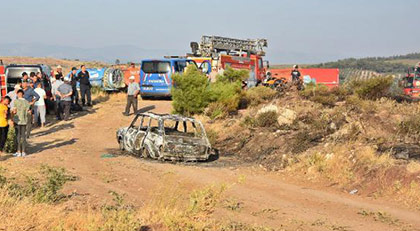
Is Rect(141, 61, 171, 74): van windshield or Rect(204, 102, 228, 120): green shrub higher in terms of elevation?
Rect(141, 61, 171, 74): van windshield

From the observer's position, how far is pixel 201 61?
27.7 m

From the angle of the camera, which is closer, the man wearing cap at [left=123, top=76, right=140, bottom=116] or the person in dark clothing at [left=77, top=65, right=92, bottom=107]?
the man wearing cap at [left=123, top=76, right=140, bottom=116]

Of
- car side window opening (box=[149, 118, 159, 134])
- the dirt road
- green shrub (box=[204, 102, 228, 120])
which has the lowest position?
the dirt road

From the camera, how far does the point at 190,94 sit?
834 inches

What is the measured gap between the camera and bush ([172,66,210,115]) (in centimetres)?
2117

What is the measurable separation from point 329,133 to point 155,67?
11.2 metres

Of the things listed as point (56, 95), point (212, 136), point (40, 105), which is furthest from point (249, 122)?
point (56, 95)

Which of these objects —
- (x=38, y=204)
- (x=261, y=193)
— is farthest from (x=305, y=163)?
(x=38, y=204)

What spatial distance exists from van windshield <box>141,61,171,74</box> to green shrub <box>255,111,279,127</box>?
292 inches

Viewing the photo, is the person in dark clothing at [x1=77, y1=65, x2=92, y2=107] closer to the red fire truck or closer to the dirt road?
the red fire truck

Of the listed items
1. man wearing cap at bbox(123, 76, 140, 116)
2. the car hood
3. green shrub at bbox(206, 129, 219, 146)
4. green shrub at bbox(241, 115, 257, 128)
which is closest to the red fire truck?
man wearing cap at bbox(123, 76, 140, 116)

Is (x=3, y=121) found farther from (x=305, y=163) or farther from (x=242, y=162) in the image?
(x=305, y=163)

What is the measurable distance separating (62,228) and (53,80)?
48.6 feet

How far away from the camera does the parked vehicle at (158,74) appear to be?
24.5 m
